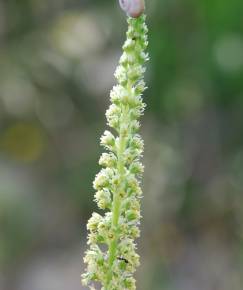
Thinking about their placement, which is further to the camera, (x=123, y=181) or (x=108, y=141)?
(x=108, y=141)

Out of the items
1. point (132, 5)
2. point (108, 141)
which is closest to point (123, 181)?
point (108, 141)

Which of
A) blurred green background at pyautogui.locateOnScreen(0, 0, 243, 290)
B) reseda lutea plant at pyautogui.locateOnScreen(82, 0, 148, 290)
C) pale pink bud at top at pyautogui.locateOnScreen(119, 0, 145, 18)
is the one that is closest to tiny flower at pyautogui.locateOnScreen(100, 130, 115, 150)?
reseda lutea plant at pyautogui.locateOnScreen(82, 0, 148, 290)

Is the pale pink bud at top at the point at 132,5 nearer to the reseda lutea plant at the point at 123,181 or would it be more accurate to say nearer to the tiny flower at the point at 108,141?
the reseda lutea plant at the point at 123,181

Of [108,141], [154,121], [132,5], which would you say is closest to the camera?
[132,5]

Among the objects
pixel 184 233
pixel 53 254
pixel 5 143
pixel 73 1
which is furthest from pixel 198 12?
pixel 53 254

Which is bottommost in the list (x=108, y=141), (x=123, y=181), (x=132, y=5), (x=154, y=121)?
(x=123, y=181)

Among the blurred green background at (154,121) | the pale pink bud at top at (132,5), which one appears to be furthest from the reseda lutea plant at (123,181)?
the blurred green background at (154,121)

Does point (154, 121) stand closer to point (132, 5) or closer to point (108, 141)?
point (108, 141)
